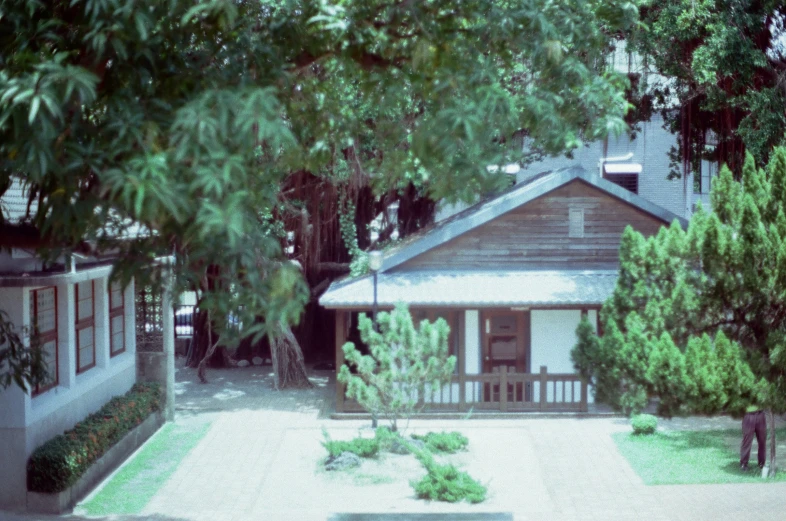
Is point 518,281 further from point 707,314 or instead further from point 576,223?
point 707,314

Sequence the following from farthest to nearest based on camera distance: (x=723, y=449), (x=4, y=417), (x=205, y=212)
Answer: (x=723, y=449) → (x=4, y=417) → (x=205, y=212)

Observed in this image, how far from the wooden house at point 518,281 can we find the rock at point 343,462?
521 centimetres

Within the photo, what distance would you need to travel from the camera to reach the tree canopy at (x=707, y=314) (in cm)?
1159

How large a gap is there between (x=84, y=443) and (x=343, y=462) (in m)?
3.93

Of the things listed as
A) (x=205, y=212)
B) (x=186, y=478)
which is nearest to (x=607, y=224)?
(x=186, y=478)

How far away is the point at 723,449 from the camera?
17.5 metres

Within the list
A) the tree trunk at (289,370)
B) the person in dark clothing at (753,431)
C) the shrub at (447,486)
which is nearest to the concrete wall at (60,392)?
the shrub at (447,486)

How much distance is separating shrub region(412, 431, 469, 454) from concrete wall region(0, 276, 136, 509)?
551 centimetres

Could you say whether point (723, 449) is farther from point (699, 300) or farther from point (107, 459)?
point (107, 459)

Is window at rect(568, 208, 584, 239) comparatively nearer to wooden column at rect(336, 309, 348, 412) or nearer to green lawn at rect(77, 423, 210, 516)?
wooden column at rect(336, 309, 348, 412)

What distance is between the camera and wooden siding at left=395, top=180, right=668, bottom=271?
21953mm

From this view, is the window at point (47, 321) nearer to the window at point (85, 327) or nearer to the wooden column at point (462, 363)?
the window at point (85, 327)

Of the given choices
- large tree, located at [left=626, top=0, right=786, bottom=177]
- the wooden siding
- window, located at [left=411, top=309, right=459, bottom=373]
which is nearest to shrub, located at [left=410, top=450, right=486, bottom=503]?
window, located at [left=411, top=309, right=459, bottom=373]

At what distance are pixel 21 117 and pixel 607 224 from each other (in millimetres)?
17580
